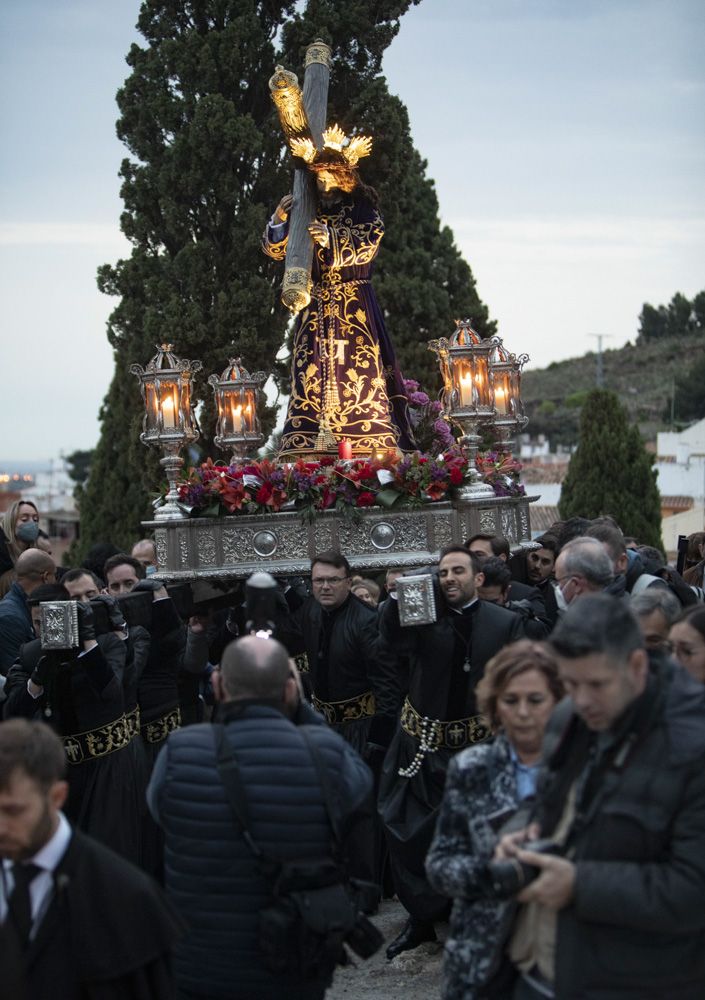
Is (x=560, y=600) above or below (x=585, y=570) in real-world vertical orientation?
below

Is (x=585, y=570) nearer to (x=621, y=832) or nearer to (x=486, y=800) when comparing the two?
(x=486, y=800)

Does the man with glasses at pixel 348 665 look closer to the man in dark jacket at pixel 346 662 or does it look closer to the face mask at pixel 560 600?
the man in dark jacket at pixel 346 662

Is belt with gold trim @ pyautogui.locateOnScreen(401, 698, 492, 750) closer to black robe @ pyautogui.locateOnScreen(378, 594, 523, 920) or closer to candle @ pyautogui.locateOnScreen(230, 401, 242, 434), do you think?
black robe @ pyautogui.locateOnScreen(378, 594, 523, 920)

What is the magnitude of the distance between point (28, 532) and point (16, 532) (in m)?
0.15

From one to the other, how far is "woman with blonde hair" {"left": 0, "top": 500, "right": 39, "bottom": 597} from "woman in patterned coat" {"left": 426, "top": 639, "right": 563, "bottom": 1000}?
576cm

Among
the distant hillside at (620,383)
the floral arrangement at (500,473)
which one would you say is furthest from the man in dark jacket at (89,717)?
the distant hillside at (620,383)

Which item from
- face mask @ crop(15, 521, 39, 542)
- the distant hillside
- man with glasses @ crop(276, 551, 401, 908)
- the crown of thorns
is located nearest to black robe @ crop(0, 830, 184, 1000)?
man with glasses @ crop(276, 551, 401, 908)

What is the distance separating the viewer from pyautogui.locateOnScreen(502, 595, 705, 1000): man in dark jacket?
3.37 m

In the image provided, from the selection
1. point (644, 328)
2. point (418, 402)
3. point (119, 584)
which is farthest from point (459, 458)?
point (644, 328)

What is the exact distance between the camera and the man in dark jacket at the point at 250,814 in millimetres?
3916

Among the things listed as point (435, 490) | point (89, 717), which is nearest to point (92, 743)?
point (89, 717)

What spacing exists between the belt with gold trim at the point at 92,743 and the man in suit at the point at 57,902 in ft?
10.5

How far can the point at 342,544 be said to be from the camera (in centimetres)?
1137

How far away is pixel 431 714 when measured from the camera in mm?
6648
